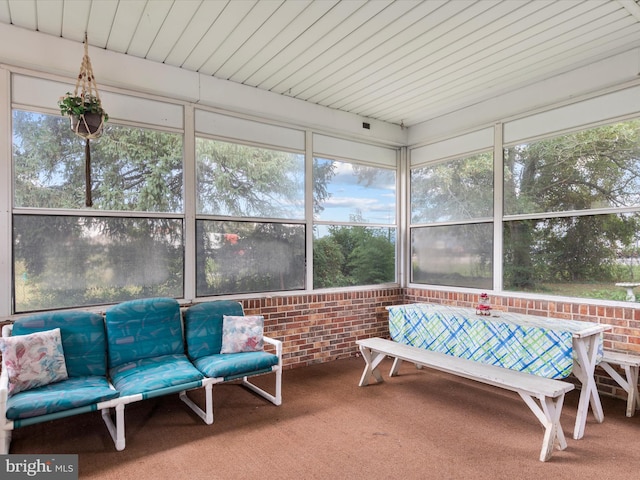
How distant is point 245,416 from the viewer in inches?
129

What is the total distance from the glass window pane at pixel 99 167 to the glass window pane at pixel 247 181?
0.90 feet

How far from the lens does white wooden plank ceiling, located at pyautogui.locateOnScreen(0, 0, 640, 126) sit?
2838 mm

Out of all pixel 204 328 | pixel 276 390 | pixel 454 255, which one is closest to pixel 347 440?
pixel 276 390

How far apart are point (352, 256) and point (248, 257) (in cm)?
148

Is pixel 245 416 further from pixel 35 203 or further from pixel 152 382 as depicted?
pixel 35 203

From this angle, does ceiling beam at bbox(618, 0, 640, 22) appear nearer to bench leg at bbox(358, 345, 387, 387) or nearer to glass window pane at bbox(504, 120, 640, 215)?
glass window pane at bbox(504, 120, 640, 215)

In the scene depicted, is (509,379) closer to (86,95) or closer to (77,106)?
(77,106)

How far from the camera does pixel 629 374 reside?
3.22 m

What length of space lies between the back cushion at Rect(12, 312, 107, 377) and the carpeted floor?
435mm

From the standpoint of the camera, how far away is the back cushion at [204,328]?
358 cm

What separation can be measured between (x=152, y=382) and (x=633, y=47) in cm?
472

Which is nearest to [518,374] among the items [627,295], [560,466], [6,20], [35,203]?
[560,466]

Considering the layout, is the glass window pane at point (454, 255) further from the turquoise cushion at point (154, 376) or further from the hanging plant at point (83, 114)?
the hanging plant at point (83, 114)

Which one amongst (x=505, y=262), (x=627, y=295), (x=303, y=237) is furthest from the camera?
(x=303, y=237)
